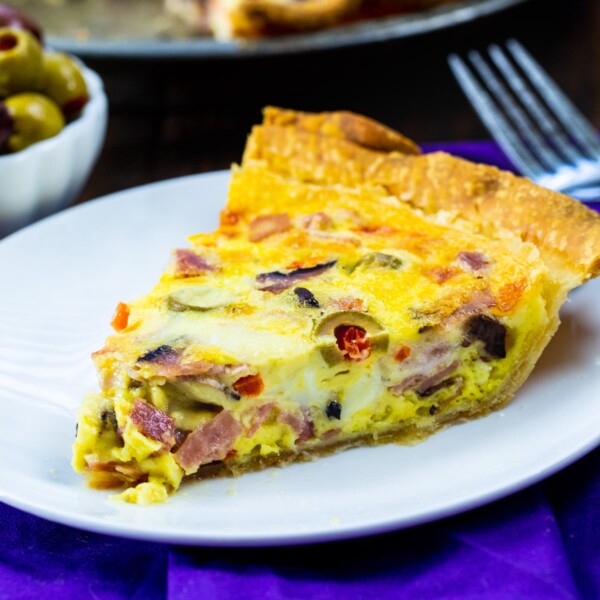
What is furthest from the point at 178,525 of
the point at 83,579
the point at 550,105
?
the point at 550,105

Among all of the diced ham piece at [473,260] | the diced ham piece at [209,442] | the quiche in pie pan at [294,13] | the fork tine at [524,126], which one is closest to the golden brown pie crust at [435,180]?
the diced ham piece at [473,260]

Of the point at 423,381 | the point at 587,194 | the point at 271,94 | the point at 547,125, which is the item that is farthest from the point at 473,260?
the point at 271,94

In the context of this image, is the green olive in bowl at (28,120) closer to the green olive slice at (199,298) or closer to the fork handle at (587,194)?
the green olive slice at (199,298)

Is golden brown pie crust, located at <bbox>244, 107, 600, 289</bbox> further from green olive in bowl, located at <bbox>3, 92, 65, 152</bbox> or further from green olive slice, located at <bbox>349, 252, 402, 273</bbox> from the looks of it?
green olive in bowl, located at <bbox>3, 92, 65, 152</bbox>

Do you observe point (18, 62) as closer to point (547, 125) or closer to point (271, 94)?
point (271, 94)

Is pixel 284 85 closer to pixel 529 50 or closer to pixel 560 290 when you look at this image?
pixel 529 50

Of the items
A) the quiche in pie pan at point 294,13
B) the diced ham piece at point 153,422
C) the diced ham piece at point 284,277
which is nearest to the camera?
the diced ham piece at point 153,422
